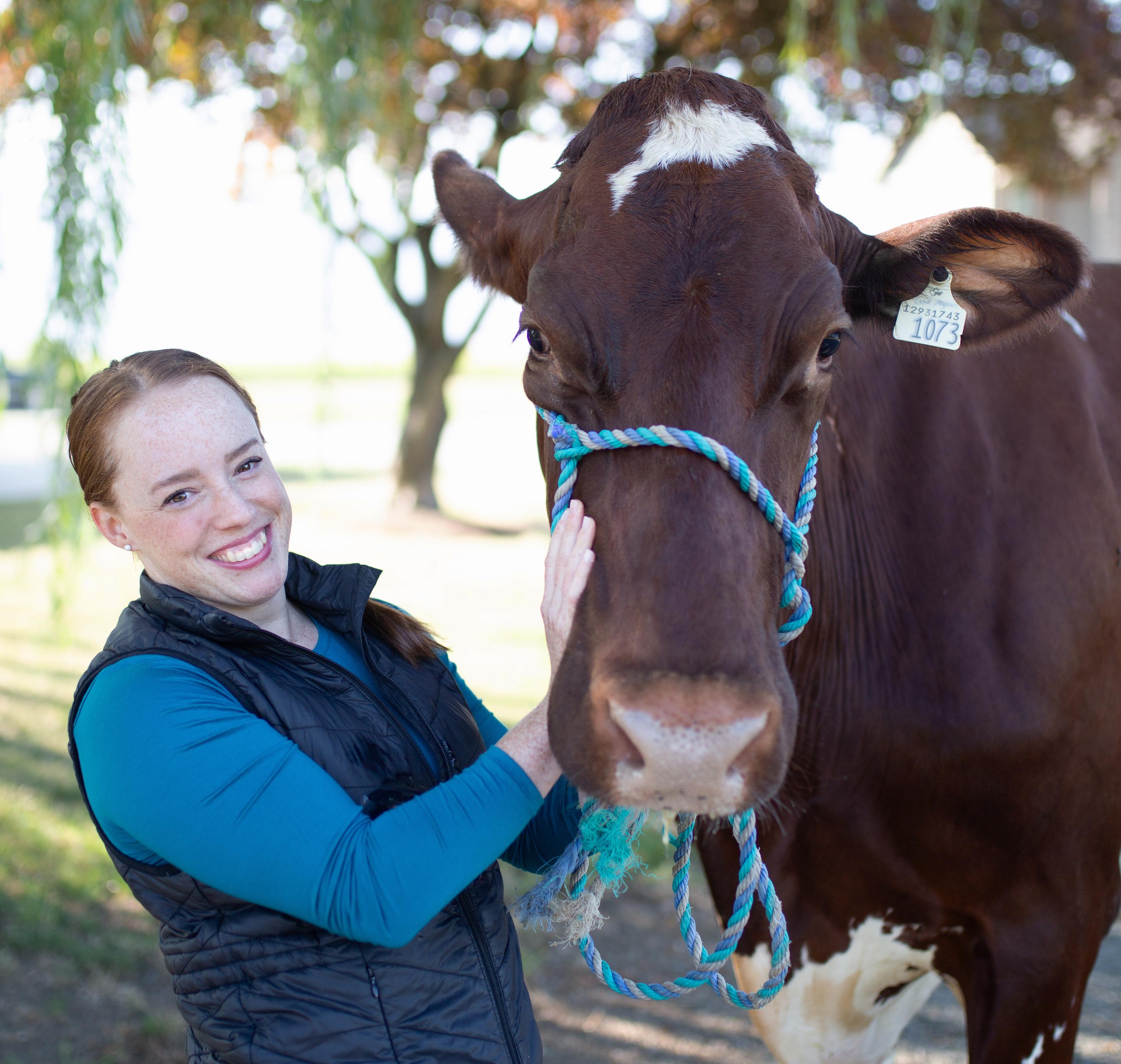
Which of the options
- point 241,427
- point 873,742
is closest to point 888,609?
point 873,742

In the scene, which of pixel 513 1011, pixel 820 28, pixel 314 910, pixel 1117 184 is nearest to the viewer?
pixel 314 910

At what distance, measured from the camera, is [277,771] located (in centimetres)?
148

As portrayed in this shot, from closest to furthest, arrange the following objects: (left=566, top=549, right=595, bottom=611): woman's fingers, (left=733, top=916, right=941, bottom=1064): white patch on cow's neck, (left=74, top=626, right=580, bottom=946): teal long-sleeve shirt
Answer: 1. (left=74, top=626, right=580, bottom=946): teal long-sleeve shirt
2. (left=566, top=549, right=595, bottom=611): woman's fingers
3. (left=733, top=916, right=941, bottom=1064): white patch on cow's neck

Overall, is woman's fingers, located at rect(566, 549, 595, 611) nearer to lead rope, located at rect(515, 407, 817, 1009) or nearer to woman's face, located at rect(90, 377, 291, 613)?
lead rope, located at rect(515, 407, 817, 1009)

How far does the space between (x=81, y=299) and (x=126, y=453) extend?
2.01m

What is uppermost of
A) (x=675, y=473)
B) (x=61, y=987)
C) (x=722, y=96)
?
(x=722, y=96)

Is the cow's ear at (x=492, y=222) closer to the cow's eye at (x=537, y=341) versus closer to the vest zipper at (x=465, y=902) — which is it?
the cow's eye at (x=537, y=341)

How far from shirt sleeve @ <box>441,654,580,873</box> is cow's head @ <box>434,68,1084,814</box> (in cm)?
53

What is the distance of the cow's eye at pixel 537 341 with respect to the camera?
1815mm

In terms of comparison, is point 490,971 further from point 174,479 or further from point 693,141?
point 693,141

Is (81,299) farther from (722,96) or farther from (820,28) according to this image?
(820,28)

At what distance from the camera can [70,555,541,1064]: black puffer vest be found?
158 cm

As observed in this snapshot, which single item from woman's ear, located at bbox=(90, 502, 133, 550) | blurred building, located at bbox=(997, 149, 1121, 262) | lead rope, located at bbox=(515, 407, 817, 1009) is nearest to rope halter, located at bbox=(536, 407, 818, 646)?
lead rope, located at bbox=(515, 407, 817, 1009)

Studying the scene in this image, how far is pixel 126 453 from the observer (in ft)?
5.78
